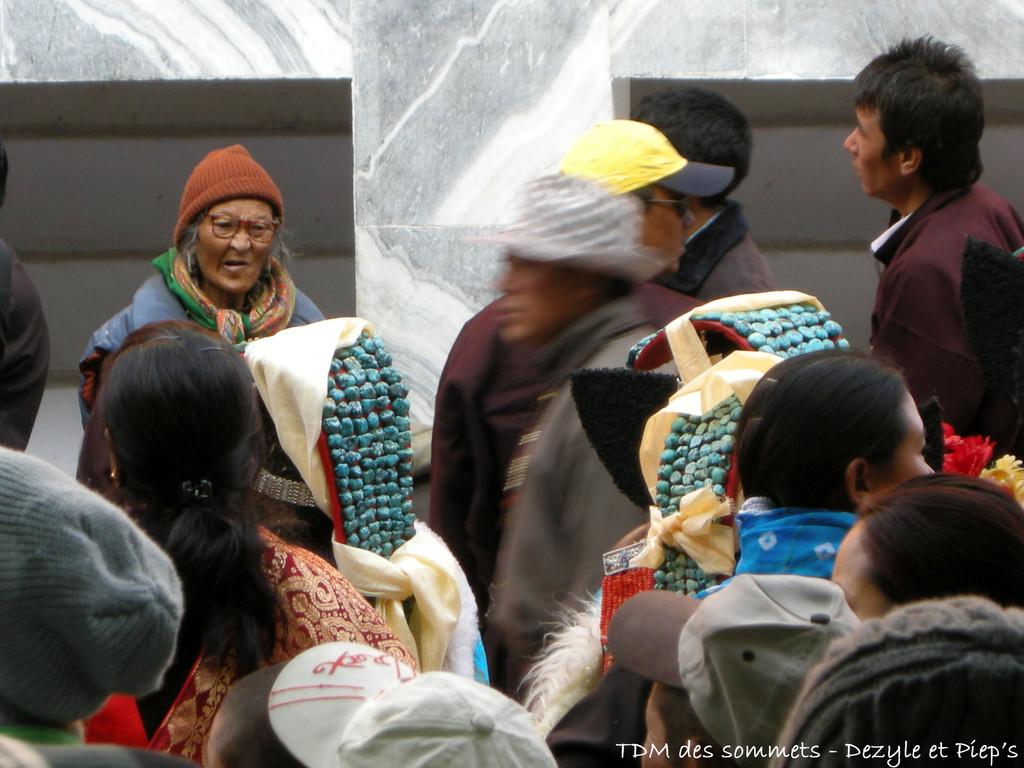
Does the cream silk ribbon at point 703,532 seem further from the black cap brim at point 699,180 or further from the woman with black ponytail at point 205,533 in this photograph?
the black cap brim at point 699,180

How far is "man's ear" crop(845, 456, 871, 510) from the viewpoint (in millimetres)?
1931

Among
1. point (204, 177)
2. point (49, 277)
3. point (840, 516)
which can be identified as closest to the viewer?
point (840, 516)

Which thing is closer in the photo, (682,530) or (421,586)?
(682,530)

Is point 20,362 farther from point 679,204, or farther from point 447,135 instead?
point 679,204

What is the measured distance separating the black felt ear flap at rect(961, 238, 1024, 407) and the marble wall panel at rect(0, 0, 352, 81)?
10.6 ft

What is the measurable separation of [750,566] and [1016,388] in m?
0.83

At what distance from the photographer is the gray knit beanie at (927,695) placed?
1154 mm

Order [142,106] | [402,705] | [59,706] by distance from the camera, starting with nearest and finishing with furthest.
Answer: [59,706], [402,705], [142,106]

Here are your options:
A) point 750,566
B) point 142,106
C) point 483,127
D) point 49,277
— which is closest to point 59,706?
point 750,566

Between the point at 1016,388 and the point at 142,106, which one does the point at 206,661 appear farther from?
the point at 142,106

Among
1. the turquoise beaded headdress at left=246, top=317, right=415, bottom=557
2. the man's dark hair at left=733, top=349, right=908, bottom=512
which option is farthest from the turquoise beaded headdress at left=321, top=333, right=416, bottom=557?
the man's dark hair at left=733, top=349, right=908, bottom=512

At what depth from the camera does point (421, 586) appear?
9.01 feet

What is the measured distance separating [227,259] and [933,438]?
8.62 ft

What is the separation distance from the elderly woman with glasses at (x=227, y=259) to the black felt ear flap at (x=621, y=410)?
2.11m
